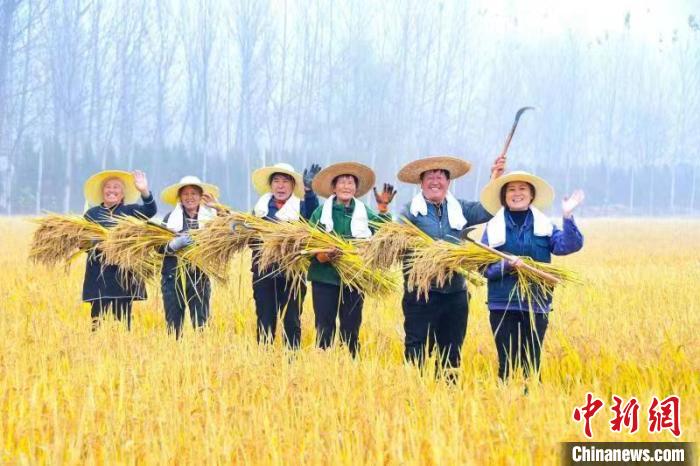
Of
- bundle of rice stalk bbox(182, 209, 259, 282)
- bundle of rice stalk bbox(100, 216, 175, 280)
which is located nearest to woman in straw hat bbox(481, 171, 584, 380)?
bundle of rice stalk bbox(182, 209, 259, 282)

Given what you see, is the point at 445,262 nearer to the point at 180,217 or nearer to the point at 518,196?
the point at 518,196

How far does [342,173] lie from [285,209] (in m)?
0.48

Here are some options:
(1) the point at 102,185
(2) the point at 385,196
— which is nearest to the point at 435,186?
(2) the point at 385,196

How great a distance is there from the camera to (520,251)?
4.48 metres

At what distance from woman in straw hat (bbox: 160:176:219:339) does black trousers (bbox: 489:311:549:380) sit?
2.28m

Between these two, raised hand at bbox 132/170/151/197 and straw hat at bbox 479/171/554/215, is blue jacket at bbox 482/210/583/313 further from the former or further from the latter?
raised hand at bbox 132/170/151/197

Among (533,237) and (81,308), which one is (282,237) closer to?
(533,237)

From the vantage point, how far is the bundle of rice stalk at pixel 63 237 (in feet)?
20.6

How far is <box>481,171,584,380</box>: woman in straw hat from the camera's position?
436cm

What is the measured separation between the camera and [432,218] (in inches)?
191

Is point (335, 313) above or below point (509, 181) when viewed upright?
below

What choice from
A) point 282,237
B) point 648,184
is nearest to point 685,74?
point 648,184

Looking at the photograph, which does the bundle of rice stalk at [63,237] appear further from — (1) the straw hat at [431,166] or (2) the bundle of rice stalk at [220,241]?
(1) the straw hat at [431,166]

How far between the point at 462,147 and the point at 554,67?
572 cm
